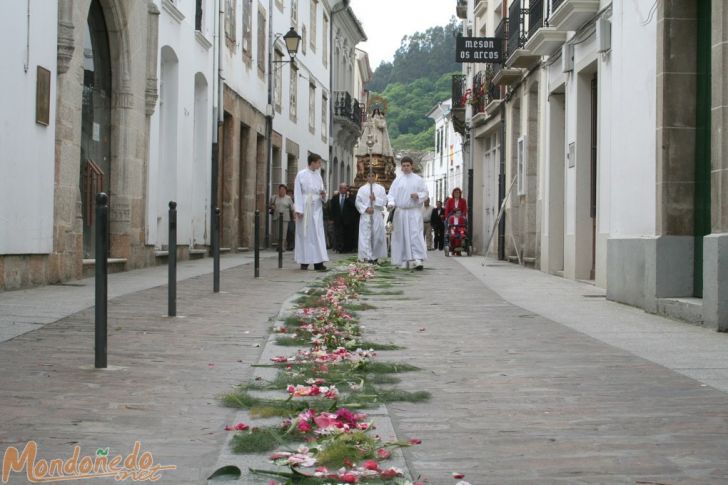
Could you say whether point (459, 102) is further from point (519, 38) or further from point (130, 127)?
point (130, 127)

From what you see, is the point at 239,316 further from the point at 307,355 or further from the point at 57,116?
the point at 57,116

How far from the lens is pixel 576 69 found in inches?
599

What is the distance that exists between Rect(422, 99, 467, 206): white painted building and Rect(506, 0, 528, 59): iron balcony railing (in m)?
39.0

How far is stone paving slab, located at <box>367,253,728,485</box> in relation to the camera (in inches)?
141

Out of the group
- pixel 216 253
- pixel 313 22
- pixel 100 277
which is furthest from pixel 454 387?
pixel 313 22

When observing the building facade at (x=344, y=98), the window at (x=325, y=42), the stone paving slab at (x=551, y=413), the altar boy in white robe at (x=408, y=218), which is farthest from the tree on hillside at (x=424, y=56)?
the stone paving slab at (x=551, y=413)

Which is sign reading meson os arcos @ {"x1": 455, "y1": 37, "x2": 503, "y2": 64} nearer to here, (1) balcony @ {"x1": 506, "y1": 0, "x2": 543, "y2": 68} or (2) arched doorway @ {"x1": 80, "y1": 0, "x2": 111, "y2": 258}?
(1) balcony @ {"x1": 506, "y1": 0, "x2": 543, "y2": 68}

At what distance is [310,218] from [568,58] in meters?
4.73

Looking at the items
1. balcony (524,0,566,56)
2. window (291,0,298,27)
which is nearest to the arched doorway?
balcony (524,0,566,56)

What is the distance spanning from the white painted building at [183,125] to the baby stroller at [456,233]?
21.6ft

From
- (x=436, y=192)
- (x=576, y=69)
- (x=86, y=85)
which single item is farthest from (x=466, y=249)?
(x=436, y=192)

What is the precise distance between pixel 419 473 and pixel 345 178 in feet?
147

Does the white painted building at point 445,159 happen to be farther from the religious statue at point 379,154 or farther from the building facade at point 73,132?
the building facade at point 73,132

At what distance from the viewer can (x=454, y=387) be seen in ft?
17.4
